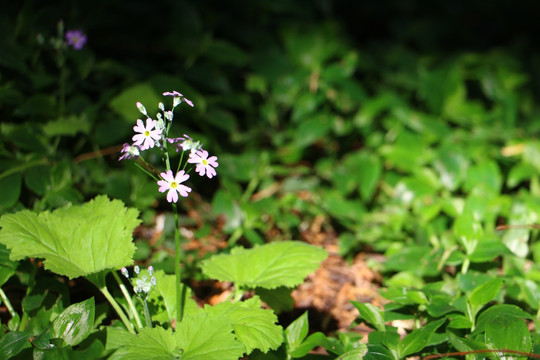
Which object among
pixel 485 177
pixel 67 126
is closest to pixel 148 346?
pixel 67 126

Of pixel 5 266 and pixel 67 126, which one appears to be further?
pixel 67 126

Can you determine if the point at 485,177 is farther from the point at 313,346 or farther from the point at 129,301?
A: the point at 129,301

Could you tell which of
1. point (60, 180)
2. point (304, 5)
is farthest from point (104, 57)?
point (304, 5)

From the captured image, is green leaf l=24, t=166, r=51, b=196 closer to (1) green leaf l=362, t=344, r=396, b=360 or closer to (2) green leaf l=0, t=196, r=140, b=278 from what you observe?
(2) green leaf l=0, t=196, r=140, b=278

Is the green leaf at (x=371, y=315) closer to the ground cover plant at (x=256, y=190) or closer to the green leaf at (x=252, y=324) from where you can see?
the ground cover plant at (x=256, y=190)

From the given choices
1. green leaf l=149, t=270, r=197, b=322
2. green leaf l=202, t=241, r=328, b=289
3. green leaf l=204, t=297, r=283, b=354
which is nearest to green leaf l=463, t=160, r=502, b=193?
green leaf l=202, t=241, r=328, b=289

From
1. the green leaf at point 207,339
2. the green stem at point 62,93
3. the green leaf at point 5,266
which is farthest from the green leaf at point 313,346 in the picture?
the green stem at point 62,93
